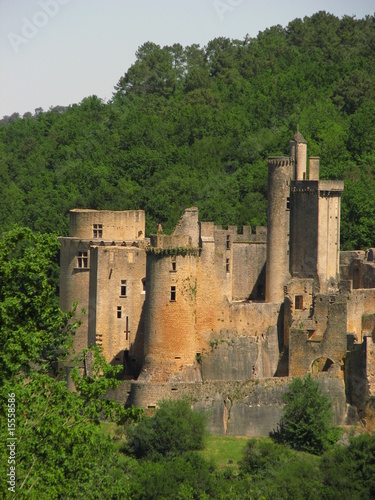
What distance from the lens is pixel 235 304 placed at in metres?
50.8

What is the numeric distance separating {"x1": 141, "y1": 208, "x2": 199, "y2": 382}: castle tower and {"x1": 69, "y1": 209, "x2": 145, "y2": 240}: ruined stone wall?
471 cm

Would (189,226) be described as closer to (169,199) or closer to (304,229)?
(304,229)

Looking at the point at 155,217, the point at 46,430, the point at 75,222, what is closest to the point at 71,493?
the point at 46,430

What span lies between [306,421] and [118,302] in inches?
326

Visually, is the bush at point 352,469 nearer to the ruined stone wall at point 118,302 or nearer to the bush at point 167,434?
the bush at point 167,434

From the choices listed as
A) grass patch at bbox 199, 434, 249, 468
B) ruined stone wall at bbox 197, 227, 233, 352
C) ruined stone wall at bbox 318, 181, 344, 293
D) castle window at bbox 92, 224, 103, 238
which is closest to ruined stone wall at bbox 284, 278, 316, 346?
ruined stone wall at bbox 318, 181, 344, 293

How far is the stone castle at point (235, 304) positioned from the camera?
48281 mm

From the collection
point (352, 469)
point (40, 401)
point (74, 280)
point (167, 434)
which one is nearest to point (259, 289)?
point (74, 280)

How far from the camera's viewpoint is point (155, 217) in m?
73.9

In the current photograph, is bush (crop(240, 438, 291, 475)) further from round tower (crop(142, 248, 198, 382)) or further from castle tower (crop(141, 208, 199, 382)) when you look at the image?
round tower (crop(142, 248, 198, 382))

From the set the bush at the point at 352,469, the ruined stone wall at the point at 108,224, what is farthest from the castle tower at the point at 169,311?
the bush at the point at 352,469

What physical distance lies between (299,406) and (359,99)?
4389 cm

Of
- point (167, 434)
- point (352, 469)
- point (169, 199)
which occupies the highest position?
point (169, 199)

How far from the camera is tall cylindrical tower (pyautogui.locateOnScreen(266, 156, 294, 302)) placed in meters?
53.7
